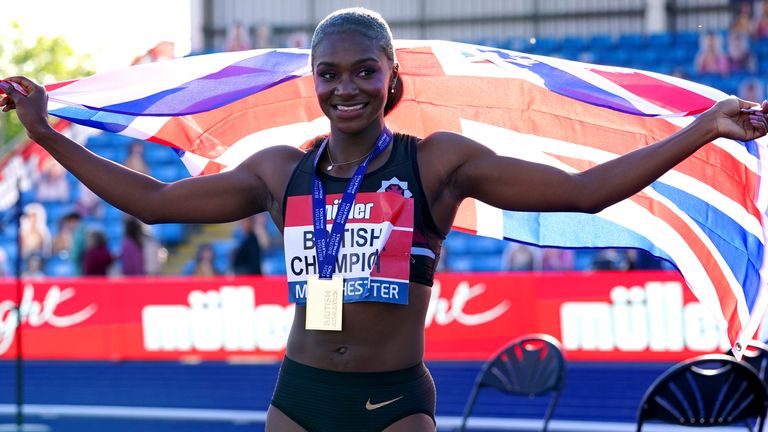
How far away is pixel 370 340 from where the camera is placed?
3.00m

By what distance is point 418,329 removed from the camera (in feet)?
10.1

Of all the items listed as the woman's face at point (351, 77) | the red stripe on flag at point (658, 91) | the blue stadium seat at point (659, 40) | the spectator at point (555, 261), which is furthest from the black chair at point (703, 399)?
the blue stadium seat at point (659, 40)

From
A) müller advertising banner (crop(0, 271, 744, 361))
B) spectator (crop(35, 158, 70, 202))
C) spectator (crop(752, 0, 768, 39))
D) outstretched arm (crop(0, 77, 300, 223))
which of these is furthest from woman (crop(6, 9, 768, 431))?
spectator (crop(752, 0, 768, 39))

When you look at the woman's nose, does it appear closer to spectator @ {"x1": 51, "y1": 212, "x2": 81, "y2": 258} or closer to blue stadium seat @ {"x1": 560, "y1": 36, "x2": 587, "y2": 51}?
spectator @ {"x1": 51, "y1": 212, "x2": 81, "y2": 258}

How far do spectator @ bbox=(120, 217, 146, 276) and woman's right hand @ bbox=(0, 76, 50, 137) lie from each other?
9.87 metres

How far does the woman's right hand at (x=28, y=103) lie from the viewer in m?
3.34

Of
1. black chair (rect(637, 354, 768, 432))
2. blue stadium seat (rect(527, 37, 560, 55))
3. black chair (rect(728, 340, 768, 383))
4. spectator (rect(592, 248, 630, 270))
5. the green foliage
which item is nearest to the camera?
black chair (rect(637, 354, 768, 432))

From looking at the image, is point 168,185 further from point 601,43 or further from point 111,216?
point 601,43

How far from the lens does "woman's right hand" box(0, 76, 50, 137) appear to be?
3.34 meters

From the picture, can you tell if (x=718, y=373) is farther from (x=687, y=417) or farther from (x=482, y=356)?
(x=482, y=356)

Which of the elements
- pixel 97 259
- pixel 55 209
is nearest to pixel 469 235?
pixel 55 209

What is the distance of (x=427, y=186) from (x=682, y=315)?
7.12 meters

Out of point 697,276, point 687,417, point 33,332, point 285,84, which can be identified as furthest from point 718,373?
point 33,332

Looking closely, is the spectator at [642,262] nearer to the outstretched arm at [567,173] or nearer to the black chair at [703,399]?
the black chair at [703,399]
